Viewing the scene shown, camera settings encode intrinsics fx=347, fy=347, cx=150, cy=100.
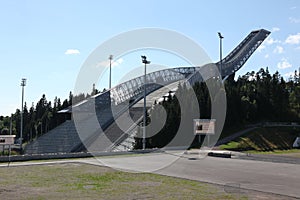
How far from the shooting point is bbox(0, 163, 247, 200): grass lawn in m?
12.0

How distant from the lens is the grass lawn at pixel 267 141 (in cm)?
3875

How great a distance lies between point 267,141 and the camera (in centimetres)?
4291

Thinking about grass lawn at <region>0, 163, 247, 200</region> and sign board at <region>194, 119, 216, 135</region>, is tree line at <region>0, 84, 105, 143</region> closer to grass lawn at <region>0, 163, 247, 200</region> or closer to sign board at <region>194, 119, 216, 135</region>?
sign board at <region>194, 119, 216, 135</region>

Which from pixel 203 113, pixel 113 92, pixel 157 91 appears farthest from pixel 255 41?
pixel 203 113

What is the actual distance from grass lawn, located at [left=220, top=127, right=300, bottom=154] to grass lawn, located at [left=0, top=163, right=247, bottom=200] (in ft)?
74.3

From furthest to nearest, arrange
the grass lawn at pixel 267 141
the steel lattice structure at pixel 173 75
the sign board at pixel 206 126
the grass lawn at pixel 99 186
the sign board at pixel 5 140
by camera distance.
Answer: the steel lattice structure at pixel 173 75 → the grass lawn at pixel 267 141 → the sign board at pixel 206 126 → the sign board at pixel 5 140 → the grass lawn at pixel 99 186

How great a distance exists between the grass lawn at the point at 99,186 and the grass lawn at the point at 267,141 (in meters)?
22.6

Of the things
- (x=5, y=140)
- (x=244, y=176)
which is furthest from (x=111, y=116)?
(x=244, y=176)

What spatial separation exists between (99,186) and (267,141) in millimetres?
33456

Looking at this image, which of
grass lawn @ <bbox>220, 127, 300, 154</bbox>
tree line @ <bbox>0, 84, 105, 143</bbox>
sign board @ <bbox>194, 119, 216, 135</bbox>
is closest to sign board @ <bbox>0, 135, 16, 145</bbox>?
sign board @ <bbox>194, 119, 216, 135</bbox>

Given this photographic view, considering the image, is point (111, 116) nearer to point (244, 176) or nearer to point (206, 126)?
point (206, 126)

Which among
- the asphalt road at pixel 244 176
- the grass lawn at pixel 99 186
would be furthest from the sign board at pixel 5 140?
the asphalt road at pixel 244 176

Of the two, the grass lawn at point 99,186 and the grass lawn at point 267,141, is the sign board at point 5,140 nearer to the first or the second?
A: the grass lawn at point 99,186

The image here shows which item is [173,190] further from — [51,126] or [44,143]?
[51,126]
